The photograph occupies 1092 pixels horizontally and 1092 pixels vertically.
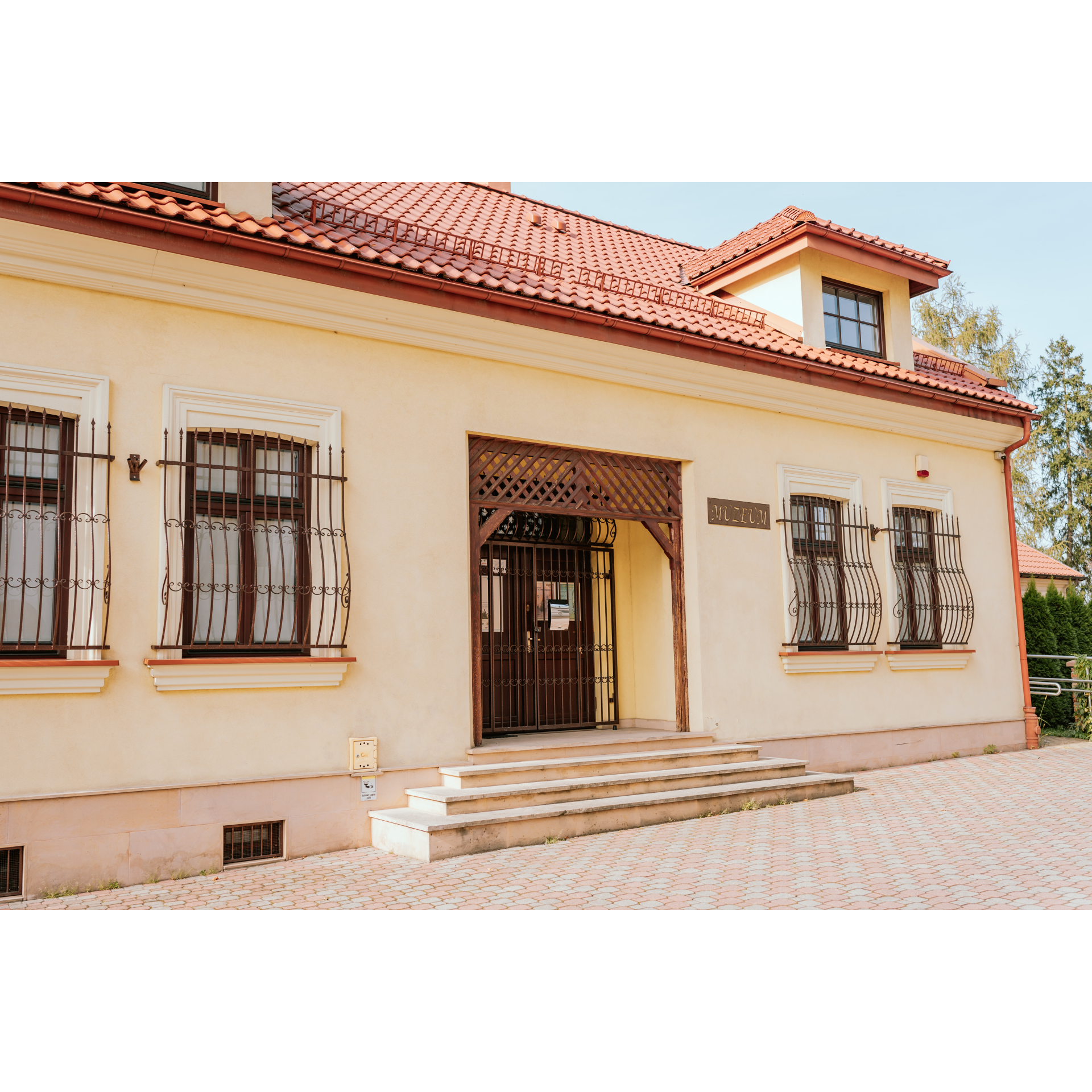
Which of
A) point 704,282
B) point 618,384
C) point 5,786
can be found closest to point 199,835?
point 5,786

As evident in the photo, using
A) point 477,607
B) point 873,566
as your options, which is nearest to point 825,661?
point 873,566

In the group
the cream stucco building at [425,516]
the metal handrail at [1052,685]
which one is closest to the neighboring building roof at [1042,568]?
the metal handrail at [1052,685]

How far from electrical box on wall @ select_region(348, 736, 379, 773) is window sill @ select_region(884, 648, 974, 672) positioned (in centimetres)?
644

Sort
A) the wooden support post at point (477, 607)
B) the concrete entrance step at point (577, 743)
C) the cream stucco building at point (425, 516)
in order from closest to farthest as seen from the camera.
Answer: the cream stucco building at point (425, 516)
the concrete entrance step at point (577, 743)
the wooden support post at point (477, 607)

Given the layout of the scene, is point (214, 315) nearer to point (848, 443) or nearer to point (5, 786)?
point (5, 786)

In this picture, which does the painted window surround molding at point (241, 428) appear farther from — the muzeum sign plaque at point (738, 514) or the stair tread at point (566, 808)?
the muzeum sign plaque at point (738, 514)

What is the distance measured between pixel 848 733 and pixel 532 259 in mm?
6330

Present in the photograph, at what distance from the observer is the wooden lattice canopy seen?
818cm

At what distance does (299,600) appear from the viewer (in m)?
7.04

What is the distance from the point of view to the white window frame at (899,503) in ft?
35.9

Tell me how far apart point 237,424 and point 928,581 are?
8573 millimetres

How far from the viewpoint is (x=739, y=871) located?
584cm

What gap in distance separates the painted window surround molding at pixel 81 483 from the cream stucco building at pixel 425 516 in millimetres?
21

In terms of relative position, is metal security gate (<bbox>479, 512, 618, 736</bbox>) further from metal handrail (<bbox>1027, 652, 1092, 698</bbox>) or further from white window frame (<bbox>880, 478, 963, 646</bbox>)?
metal handrail (<bbox>1027, 652, 1092, 698</bbox>)
